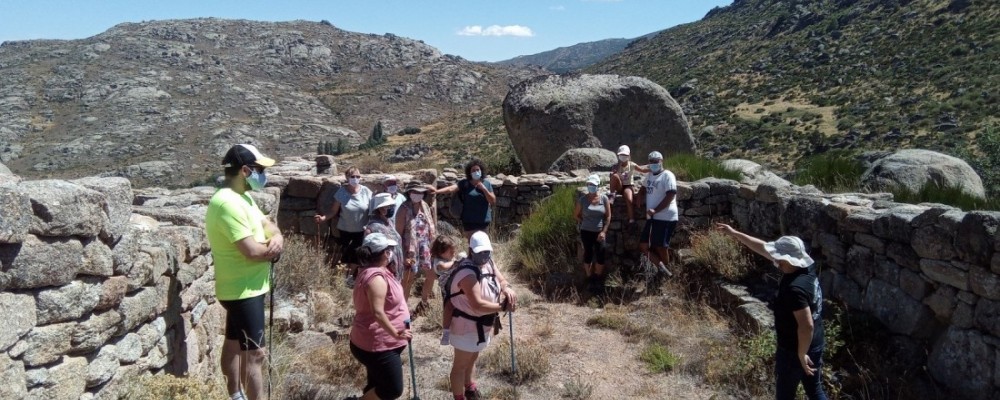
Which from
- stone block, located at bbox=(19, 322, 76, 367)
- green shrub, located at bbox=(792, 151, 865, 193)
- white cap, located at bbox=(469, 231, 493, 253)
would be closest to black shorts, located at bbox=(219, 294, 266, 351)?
stone block, located at bbox=(19, 322, 76, 367)

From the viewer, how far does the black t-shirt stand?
403 centimetres

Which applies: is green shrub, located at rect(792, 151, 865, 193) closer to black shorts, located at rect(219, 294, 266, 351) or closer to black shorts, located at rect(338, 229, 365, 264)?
black shorts, located at rect(338, 229, 365, 264)

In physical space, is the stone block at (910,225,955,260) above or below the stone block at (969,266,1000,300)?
above

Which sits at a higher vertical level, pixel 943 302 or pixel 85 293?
pixel 85 293

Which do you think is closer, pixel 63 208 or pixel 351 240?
pixel 63 208

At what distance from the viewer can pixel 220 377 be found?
4.05 m

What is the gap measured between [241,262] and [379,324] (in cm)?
88

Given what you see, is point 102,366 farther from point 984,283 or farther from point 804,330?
point 984,283

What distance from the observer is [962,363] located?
4.52 meters

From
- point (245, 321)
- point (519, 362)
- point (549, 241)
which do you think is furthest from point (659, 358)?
point (245, 321)

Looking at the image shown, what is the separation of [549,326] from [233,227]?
3.78 m

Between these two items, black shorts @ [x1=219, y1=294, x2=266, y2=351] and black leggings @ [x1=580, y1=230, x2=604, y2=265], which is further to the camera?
black leggings @ [x1=580, y1=230, x2=604, y2=265]

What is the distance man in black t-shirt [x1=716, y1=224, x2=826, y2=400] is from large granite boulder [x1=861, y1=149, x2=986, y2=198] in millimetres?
4614

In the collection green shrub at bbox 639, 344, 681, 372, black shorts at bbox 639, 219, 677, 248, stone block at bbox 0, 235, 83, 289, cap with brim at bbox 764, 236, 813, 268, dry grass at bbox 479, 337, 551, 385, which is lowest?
green shrub at bbox 639, 344, 681, 372
